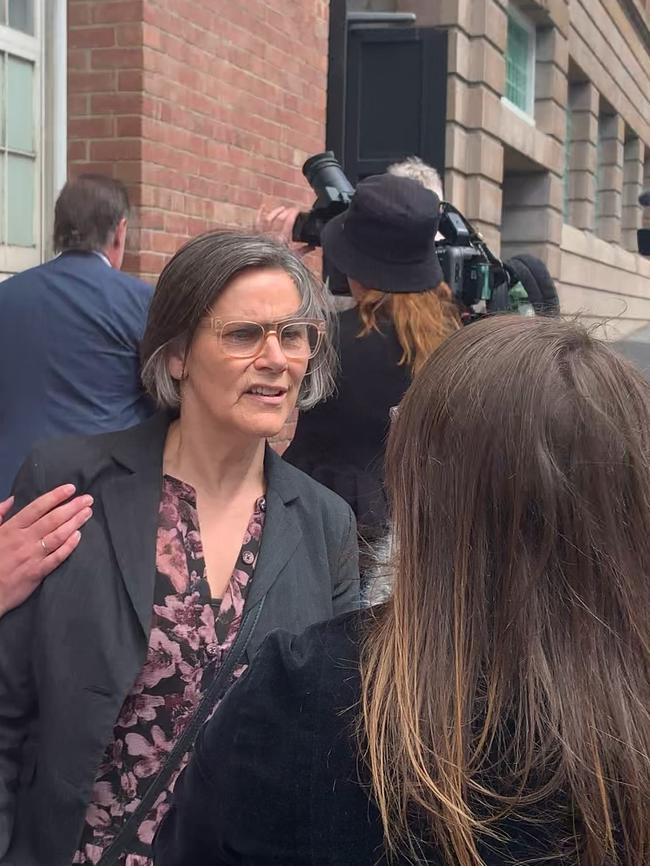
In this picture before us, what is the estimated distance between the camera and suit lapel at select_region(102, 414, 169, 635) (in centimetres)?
191

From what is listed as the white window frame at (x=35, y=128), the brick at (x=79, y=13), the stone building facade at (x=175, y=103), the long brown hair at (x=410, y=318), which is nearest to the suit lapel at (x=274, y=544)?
the long brown hair at (x=410, y=318)

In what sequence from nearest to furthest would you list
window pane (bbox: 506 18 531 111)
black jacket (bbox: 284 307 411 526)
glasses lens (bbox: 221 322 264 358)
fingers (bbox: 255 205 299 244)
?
glasses lens (bbox: 221 322 264 358)
black jacket (bbox: 284 307 411 526)
fingers (bbox: 255 205 299 244)
window pane (bbox: 506 18 531 111)

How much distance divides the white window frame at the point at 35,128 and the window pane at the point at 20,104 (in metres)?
0.02

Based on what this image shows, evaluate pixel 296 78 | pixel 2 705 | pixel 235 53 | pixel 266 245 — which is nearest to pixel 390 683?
pixel 2 705

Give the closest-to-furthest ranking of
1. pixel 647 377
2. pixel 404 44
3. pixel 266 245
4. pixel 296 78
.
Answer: pixel 647 377, pixel 266 245, pixel 296 78, pixel 404 44

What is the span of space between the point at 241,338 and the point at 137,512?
390 millimetres

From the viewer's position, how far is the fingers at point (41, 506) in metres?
1.94

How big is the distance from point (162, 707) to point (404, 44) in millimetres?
6252

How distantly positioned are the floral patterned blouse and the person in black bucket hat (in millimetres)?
1317

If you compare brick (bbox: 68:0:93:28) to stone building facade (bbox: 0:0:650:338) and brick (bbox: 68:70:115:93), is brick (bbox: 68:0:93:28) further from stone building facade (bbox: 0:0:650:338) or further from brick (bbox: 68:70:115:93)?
brick (bbox: 68:70:115:93)

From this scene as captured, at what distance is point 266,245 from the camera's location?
2156 millimetres

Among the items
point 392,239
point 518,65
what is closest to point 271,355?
point 392,239

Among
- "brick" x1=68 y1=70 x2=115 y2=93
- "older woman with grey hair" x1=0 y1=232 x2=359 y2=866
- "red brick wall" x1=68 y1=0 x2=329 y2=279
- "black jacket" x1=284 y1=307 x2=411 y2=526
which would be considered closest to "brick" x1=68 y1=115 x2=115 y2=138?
"red brick wall" x1=68 y1=0 x2=329 y2=279

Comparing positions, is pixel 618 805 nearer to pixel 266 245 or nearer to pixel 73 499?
pixel 73 499
